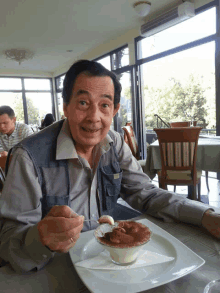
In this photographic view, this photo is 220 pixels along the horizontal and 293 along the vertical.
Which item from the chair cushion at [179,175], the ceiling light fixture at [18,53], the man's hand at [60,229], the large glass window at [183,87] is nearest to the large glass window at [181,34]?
the large glass window at [183,87]

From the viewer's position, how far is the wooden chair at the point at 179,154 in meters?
2.60

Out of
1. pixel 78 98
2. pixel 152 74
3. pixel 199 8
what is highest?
pixel 199 8

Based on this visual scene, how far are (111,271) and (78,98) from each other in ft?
2.09

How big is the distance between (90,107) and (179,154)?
76.5 inches

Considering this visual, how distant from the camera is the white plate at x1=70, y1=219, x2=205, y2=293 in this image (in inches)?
20.9

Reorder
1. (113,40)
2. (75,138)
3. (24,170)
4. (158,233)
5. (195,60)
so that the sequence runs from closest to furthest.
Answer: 1. (158,233)
2. (24,170)
3. (75,138)
4. (195,60)
5. (113,40)

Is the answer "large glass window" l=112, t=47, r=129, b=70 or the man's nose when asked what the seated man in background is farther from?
"large glass window" l=112, t=47, r=129, b=70

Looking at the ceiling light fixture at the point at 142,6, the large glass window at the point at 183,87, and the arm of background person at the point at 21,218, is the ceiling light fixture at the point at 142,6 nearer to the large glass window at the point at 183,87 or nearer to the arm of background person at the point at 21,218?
the large glass window at the point at 183,87

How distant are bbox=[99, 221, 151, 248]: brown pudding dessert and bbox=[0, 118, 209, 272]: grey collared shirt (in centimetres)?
17

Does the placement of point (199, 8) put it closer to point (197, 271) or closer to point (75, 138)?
point (75, 138)

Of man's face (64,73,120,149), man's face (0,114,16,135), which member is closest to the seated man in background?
man's face (0,114,16,135)

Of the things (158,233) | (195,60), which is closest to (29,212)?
(158,233)

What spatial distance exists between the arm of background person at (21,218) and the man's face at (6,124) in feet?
7.97

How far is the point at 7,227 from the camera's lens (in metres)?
0.77
